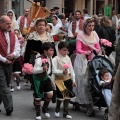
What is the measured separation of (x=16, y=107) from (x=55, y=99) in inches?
35.8

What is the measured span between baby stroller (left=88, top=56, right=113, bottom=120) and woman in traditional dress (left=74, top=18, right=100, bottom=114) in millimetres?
205

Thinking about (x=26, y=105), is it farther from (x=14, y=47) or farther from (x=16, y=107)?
(x=14, y=47)

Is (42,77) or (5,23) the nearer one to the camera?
(42,77)

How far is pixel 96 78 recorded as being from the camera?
8352mm

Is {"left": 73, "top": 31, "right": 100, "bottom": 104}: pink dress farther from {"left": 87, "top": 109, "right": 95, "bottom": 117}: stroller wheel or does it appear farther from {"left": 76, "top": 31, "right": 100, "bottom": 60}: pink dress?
{"left": 87, "top": 109, "right": 95, "bottom": 117}: stroller wheel

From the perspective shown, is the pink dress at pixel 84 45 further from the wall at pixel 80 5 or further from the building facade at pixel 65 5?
the wall at pixel 80 5

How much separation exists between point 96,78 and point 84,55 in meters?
0.67

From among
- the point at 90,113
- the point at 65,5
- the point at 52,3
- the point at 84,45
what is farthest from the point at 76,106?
the point at 65,5

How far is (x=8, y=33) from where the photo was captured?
331 inches

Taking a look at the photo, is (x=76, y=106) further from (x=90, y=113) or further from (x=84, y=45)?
(x=84, y=45)

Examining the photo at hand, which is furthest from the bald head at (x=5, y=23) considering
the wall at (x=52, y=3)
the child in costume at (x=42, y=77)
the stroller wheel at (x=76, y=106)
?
the wall at (x=52, y=3)

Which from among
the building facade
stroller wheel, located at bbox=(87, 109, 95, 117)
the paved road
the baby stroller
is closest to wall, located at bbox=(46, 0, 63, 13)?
the building facade

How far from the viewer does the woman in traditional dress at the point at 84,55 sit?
873 cm

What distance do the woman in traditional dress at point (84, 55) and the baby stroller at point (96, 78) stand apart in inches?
8.1
